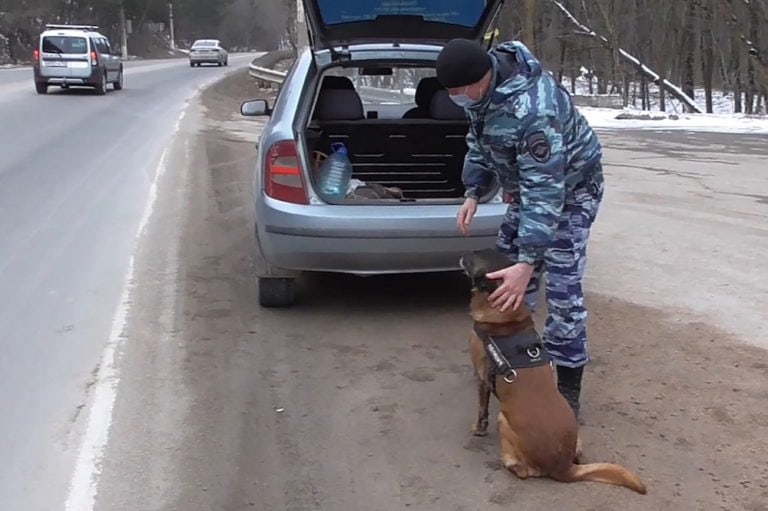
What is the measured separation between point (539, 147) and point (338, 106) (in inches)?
127

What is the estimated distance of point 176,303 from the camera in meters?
6.08

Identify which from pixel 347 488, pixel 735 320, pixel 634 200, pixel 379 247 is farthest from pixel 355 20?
pixel 634 200

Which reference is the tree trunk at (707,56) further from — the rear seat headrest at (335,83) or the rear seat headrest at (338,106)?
the rear seat headrest at (338,106)

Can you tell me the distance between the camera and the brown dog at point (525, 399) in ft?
11.5

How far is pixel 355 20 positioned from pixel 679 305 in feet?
9.19

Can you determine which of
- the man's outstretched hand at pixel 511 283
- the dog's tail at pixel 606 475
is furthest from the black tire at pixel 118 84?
the dog's tail at pixel 606 475

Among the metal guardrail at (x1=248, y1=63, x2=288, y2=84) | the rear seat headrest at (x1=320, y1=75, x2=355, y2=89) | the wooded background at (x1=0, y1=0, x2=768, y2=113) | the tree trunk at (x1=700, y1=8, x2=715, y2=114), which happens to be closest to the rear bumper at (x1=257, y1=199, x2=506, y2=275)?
the rear seat headrest at (x1=320, y1=75, x2=355, y2=89)

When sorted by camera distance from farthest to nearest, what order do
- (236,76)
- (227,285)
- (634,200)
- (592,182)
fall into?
1. (236,76)
2. (634,200)
3. (227,285)
4. (592,182)

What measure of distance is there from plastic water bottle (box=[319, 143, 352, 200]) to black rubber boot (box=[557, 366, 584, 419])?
2067 millimetres

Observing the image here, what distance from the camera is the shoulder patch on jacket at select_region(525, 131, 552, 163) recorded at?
3.51 meters

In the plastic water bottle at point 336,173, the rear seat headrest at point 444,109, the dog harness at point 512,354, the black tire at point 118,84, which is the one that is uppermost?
the black tire at point 118,84

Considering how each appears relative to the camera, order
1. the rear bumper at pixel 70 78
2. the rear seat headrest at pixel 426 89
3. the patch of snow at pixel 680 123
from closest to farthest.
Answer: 1. the rear seat headrest at pixel 426 89
2. the patch of snow at pixel 680 123
3. the rear bumper at pixel 70 78

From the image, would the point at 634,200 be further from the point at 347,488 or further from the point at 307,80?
the point at 347,488

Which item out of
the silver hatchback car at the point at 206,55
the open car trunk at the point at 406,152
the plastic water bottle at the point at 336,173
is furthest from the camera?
the silver hatchback car at the point at 206,55
